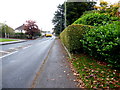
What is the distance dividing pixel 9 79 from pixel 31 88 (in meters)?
1.24

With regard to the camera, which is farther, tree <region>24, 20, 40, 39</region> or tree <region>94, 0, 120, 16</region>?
tree <region>24, 20, 40, 39</region>

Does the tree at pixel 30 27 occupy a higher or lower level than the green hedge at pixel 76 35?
higher

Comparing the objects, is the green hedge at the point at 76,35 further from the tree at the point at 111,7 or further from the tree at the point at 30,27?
the tree at the point at 30,27

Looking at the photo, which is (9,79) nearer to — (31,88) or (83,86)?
(31,88)

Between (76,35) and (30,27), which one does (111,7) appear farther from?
(30,27)

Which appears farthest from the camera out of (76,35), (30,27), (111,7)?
(30,27)

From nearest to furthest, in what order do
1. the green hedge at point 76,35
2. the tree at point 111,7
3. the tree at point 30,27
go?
the green hedge at point 76,35 < the tree at point 111,7 < the tree at point 30,27

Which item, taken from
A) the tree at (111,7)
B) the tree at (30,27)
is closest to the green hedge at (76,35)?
the tree at (111,7)

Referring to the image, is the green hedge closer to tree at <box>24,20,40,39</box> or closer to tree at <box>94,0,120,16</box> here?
tree at <box>94,0,120,16</box>

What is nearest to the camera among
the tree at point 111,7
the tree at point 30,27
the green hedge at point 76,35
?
the green hedge at point 76,35

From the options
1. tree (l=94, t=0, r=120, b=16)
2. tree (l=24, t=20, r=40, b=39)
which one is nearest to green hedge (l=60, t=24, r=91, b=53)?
tree (l=94, t=0, r=120, b=16)

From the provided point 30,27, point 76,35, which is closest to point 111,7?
point 76,35

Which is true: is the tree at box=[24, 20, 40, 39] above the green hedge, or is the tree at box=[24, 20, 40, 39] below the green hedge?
above

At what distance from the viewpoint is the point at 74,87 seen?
3227 mm
